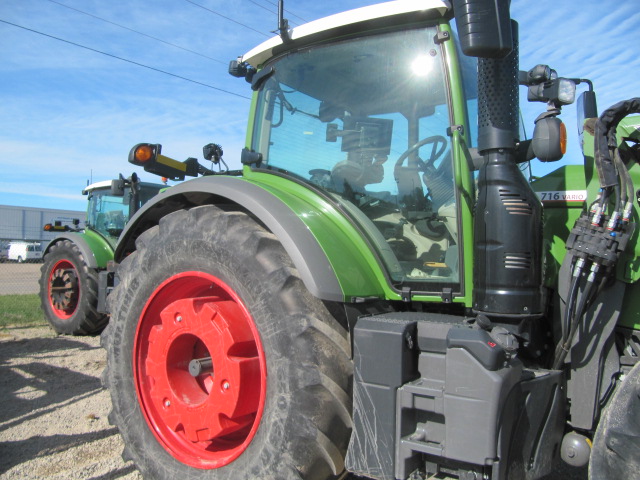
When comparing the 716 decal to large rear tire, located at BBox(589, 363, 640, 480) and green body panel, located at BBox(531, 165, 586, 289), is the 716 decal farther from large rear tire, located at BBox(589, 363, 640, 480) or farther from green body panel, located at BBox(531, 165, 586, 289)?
large rear tire, located at BBox(589, 363, 640, 480)

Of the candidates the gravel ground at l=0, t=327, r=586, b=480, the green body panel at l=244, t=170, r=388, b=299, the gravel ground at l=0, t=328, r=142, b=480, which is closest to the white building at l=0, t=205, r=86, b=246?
the gravel ground at l=0, t=328, r=142, b=480

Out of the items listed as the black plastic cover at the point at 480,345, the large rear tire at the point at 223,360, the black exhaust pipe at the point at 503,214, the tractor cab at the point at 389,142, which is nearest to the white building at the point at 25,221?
the large rear tire at the point at 223,360

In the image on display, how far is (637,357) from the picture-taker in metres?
2.25

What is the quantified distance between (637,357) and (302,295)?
1429 millimetres

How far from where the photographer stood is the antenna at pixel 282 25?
2.87 metres

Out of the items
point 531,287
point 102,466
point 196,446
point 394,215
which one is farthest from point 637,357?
point 102,466

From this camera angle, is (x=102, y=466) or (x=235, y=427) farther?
(x=102, y=466)

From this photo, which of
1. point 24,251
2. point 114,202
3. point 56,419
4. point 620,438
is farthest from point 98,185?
point 24,251

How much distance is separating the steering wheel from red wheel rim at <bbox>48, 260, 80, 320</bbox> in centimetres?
728

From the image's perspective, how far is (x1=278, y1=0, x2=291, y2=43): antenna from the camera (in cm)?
287

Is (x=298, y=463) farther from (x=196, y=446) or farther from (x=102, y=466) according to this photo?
(x=102, y=466)

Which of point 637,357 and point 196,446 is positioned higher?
point 637,357

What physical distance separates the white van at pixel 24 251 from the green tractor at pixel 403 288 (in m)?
32.0

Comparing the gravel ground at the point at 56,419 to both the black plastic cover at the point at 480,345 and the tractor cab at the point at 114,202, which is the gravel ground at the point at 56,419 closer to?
the black plastic cover at the point at 480,345
